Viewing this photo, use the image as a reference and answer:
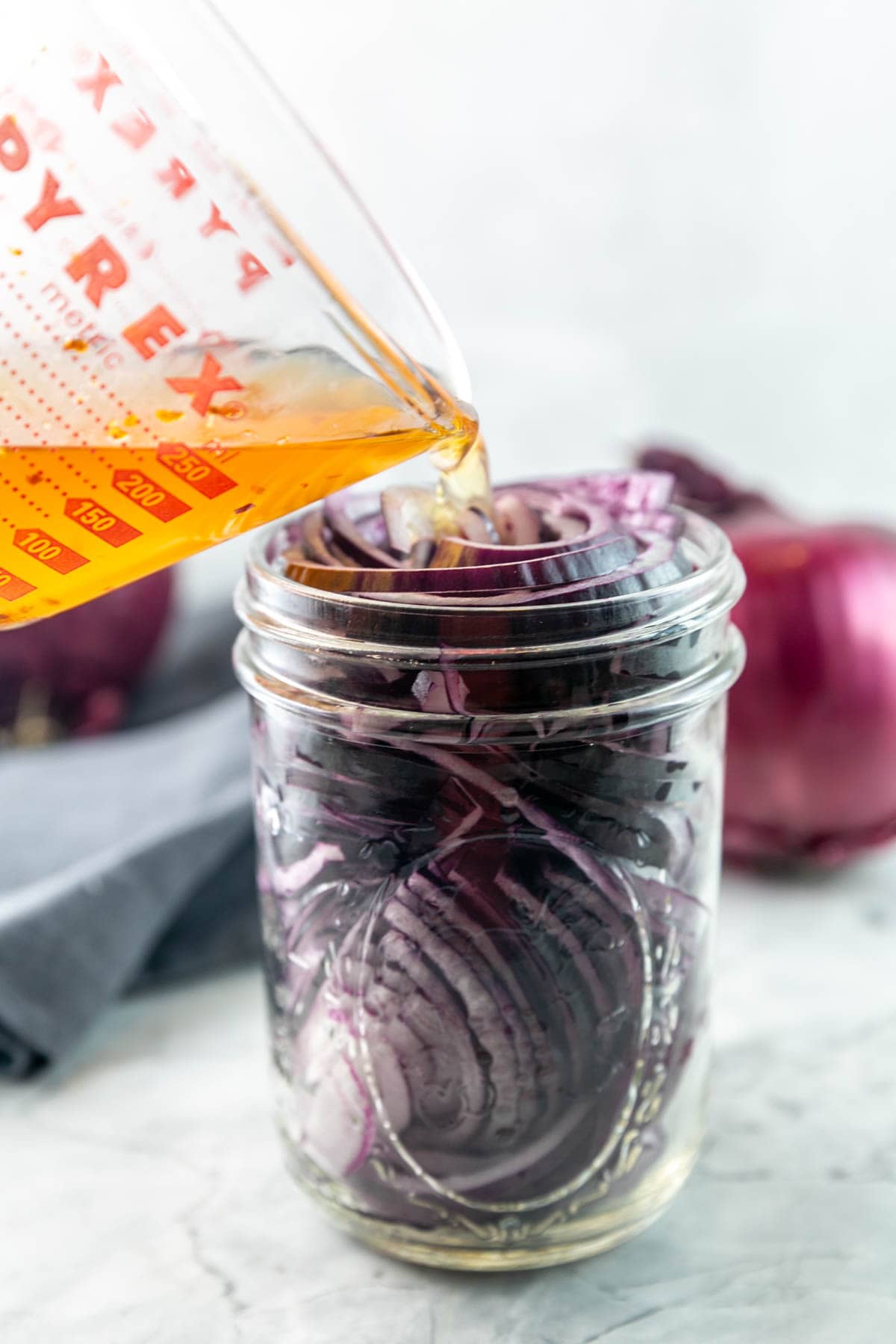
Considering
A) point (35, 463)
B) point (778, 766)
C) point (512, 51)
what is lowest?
point (778, 766)

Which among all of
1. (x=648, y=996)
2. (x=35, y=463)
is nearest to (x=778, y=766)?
(x=648, y=996)

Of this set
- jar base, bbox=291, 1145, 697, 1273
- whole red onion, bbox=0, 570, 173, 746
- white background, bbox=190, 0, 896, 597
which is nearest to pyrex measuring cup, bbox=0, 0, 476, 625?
jar base, bbox=291, 1145, 697, 1273

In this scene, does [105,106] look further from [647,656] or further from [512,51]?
[512,51]

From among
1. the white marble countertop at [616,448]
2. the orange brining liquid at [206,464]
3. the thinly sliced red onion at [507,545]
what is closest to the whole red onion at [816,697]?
the white marble countertop at [616,448]

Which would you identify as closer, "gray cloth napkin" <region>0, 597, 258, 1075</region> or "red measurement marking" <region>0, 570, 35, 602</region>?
"red measurement marking" <region>0, 570, 35, 602</region>

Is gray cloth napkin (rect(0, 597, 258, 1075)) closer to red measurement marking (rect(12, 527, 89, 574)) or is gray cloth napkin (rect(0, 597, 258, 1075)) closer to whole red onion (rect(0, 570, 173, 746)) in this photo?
whole red onion (rect(0, 570, 173, 746))

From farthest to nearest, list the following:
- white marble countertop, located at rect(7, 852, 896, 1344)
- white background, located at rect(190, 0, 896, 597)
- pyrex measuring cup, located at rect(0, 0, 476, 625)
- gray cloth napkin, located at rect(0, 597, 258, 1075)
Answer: white background, located at rect(190, 0, 896, 597), gray cloth napkin, located at rect(0, 597, 258, 1075), white marble countertop, located at rect(7, 852, 896, 1344), pyrex measuring cup, located at rect(0, 0, 476, 625)
